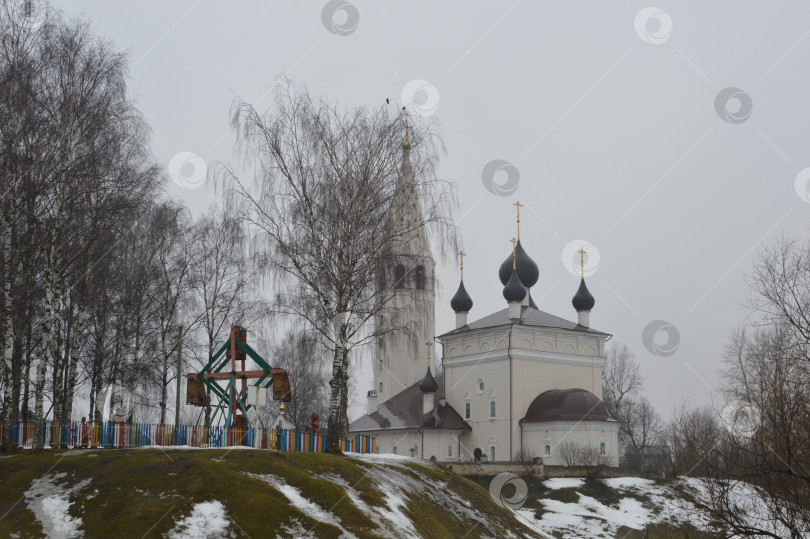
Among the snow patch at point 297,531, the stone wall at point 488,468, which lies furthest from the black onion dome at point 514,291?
the snow patch at point 297,531

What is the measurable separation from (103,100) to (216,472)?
35.8ft

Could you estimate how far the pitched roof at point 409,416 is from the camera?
56719 millimetres

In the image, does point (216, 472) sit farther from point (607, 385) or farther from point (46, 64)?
point (607, 385)

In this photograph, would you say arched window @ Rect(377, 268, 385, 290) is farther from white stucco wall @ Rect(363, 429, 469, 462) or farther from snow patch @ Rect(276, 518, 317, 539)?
white stucco wall @ Rect(363, 429, 469, 462)

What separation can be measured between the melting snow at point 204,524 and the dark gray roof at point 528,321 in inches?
1521

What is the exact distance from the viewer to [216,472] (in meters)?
19.6

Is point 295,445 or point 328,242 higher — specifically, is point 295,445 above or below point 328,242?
below

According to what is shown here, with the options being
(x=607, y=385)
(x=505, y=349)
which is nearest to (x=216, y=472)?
(x=505, y=349)

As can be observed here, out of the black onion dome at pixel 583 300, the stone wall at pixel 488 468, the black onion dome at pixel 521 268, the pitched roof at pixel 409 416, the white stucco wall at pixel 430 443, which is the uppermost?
the black onion dome at pixel 521 268

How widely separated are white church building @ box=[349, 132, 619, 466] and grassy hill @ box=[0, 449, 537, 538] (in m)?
28.9

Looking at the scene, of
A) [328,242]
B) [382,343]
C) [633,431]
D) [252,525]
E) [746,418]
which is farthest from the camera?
[633,431]

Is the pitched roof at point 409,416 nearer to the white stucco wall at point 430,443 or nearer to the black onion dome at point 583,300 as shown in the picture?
the white stucco wall at point 430,443

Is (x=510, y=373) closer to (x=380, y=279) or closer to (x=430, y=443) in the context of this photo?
(x=430, y=443)

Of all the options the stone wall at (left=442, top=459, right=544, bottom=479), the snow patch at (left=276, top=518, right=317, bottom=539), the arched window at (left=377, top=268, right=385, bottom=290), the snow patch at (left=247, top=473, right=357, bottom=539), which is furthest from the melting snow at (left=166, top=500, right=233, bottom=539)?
the stone wall at (left=442, top=459, right=544, bottom=479)
